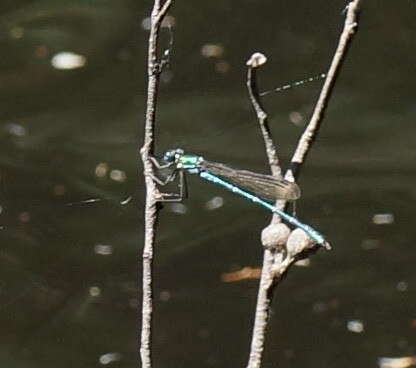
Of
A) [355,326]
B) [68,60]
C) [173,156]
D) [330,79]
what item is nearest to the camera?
[330,79]

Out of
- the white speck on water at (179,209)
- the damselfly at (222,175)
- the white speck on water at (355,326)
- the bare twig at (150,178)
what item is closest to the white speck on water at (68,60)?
the white speck on water at (179,209)

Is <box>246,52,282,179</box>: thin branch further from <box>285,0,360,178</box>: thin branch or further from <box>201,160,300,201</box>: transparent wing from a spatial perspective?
<box>201,160,300,201</box>: transparent wing

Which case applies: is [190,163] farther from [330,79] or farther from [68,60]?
[68,60]

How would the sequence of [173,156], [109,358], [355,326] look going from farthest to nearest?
[355,326]
[109,358]
[173,156]

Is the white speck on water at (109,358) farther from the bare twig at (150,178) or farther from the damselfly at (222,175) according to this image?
the bare twig at (150,178)

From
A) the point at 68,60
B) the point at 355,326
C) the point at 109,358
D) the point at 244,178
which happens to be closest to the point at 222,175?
the point at 244,178
